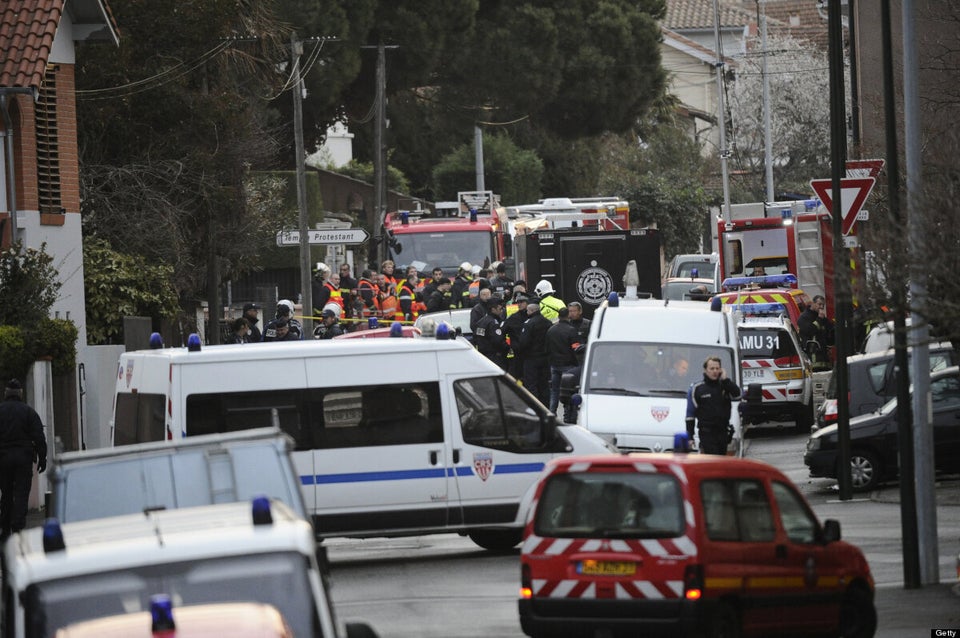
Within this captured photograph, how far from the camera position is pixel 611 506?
35.6 feet

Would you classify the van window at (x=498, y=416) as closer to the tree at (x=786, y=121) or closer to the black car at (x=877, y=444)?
the black car at (x=877, y=444)

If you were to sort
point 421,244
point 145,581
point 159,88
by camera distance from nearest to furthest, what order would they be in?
point 145,581, point 159,88, point 421,244

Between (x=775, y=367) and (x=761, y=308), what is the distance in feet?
8.00

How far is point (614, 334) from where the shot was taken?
68.0 feet

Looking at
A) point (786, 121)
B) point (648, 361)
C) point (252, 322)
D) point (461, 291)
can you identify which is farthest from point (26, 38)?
point (786, 121)

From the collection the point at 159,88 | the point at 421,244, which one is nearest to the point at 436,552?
the point at 159,88

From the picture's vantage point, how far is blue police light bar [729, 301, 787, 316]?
27.6 meters

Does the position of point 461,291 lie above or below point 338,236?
below

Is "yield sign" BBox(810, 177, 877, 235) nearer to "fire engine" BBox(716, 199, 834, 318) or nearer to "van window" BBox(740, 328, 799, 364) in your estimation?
"van window" BBox(740, 328, 799, 364)

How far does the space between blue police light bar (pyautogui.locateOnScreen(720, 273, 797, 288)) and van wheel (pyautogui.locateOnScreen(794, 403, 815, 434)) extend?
19.3 feet

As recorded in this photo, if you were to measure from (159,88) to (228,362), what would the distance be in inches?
705

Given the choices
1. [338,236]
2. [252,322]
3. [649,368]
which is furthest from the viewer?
[338,236]

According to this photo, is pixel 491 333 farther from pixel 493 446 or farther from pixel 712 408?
pixel 493 446

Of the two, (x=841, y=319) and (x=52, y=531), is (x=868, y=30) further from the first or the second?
(x=52, y=531)
